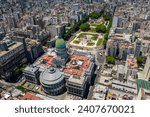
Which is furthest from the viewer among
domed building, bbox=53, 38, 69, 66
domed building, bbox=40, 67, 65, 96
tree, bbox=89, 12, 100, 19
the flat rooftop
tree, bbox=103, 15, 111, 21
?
tree, bbox=89, 12, 100, 19

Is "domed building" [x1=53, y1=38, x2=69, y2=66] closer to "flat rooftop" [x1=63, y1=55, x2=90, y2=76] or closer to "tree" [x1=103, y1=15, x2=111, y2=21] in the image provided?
"flat rooftop" [x1=63, y1=55, x2=90, y2=76]

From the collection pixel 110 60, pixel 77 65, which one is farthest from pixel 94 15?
pixel 77 65

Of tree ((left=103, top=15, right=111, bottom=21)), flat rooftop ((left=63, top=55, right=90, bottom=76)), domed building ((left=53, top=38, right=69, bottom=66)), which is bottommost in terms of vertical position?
flat rooftop ((left=63, top=55, right=90, bottom=76))

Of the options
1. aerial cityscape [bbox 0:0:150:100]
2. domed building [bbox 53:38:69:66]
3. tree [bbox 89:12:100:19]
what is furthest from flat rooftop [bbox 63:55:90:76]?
tree [bbox 89:12:100:19]

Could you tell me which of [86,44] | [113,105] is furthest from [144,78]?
[113,105]

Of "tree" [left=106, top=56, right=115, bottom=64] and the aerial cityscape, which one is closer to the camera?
the aerial cityscape

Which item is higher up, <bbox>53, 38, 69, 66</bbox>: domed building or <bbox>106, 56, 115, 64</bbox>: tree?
<bbox>53, 38, 69, 66</bbox>: domed building

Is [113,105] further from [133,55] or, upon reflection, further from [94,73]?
[133,55]

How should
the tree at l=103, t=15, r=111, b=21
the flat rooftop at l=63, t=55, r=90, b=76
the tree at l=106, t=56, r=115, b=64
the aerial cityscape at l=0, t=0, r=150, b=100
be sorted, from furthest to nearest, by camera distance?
the tree at l=103, t=15, r=111, b=21 < the tree at l=106, t=56, r=115, b=64 < the flat rooftop at l=63, t=55, r=90, b=76 < the aerial cityscape at l=0, t=0, r=150, b=100

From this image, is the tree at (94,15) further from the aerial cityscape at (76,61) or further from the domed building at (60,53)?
the domed building at (60,53)
